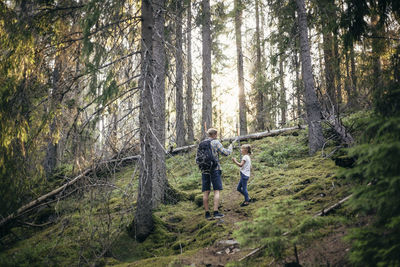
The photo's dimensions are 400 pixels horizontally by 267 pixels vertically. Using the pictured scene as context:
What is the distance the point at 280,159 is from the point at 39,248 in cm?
812

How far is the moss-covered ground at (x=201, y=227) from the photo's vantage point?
3.33 m

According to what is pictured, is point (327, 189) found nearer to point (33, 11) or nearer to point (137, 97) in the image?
point (137, 97)

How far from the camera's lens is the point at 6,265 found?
456cm

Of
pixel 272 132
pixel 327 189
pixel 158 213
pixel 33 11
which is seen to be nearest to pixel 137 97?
pixel 33 11

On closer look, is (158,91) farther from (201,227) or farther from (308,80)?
(308,80)

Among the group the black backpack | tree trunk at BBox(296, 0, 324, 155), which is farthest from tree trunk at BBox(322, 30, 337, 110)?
the black backpack

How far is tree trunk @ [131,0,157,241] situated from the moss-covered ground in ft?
0.78

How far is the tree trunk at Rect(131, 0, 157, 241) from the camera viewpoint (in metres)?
4.82

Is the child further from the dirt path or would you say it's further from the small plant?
the small plant

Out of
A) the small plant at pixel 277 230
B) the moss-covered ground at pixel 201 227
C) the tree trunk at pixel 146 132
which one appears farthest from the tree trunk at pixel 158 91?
the small plant at pixel 277 230

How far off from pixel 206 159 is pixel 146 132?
5.68 ft

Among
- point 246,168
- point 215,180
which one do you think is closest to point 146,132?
point 215,180

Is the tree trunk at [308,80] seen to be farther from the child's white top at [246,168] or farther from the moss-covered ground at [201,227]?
the child's white top at [246,168]

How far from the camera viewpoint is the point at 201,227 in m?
5.74
